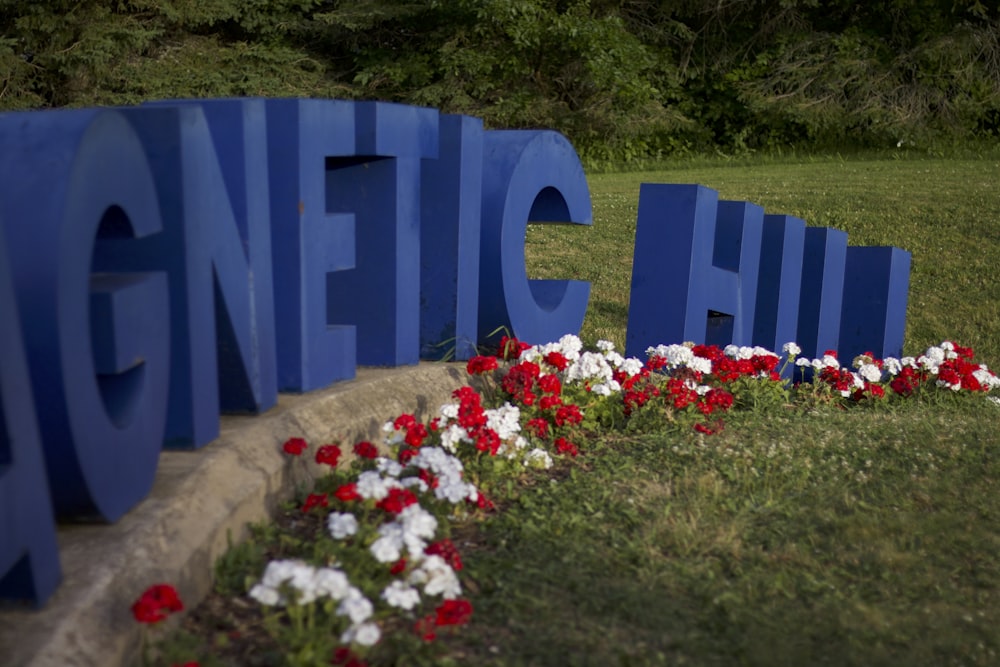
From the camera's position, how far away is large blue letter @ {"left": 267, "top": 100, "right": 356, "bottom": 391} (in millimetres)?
3424

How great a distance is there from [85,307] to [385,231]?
1.68 metres

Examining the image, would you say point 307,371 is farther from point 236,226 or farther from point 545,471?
point 545,471

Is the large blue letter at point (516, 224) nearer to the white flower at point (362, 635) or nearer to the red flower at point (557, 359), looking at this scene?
the red flower at point (557, 359)

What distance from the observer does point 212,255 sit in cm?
295

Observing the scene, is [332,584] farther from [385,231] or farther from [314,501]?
[385,231]

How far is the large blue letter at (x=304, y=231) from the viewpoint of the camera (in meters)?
3.42

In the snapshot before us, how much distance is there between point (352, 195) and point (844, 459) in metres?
2.08

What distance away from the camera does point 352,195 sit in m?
4.00

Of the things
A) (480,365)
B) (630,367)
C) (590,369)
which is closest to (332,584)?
(480,365)

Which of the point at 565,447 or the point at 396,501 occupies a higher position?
the point at 396,501

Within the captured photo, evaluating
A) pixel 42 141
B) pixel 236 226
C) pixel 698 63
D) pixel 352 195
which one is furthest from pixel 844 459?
pixel 698 63

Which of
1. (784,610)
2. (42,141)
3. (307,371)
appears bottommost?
(784,610)

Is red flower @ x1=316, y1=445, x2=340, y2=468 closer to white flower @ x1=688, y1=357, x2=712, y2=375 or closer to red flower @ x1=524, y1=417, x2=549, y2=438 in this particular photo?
red flower @ x1=524, y1=417, x2=549, y2=438

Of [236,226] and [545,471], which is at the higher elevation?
[236,226]
